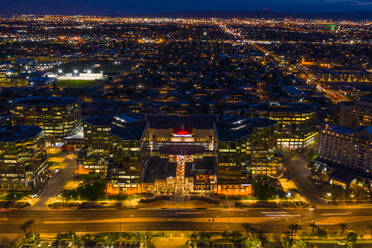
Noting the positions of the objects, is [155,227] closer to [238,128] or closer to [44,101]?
[238,128]

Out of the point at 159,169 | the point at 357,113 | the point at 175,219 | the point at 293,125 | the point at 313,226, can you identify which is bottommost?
the point at 175,219

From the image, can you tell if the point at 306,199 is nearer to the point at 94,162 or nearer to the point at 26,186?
the point at 94,162

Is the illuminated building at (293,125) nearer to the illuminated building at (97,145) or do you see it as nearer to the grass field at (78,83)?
the illuminated building at (97,145)

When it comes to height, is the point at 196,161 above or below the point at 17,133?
below

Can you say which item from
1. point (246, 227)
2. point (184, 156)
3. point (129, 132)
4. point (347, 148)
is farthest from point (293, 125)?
point (129, 132)

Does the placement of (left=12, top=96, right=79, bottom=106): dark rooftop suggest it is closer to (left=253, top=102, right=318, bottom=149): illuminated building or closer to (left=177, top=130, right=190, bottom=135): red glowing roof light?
(left=177, top=130, right=190, bottom=135): red glowing roof light
